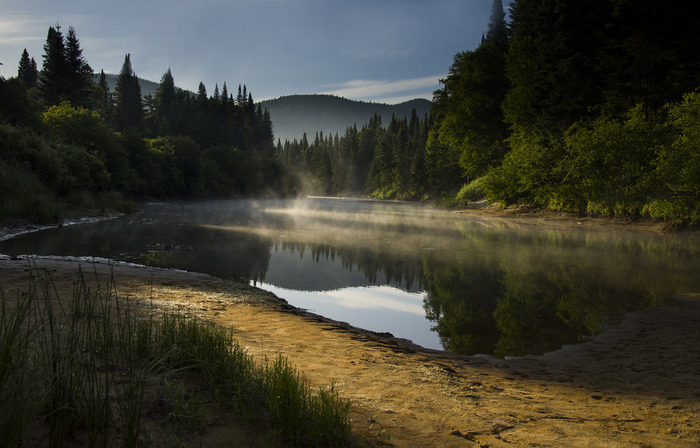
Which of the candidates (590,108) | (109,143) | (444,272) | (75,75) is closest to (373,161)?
(75,75)

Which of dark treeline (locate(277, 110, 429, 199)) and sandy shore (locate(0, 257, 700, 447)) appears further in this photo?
dark treeline (locate(277, 110, 429, 199))

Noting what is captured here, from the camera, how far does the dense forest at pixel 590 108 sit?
2583 centimetres

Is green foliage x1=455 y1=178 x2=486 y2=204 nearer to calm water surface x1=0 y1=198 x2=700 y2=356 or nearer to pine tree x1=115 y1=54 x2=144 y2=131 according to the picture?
calm water surface x1=0 y1=198 x2=700 y2=356

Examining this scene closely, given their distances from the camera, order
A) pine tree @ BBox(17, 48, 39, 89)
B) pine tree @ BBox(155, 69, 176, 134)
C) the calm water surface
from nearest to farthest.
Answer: the calm water surface, pine tree @ BBox(17, 48, 39, 89), pine tree @ BBox(155, 69, 176, 134)

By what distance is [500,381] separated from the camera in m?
5.60

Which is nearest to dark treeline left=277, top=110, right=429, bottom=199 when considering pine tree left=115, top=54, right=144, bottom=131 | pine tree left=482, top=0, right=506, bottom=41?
pine tree left=482, top=0, right=506, bottom=41

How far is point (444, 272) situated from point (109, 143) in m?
43.9

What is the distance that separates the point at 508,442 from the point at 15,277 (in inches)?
418

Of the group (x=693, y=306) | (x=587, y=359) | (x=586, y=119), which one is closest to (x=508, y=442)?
(x=587, y=359)

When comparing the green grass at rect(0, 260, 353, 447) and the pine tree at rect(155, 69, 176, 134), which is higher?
the pine tree at rect(155, 69, 176, 134)

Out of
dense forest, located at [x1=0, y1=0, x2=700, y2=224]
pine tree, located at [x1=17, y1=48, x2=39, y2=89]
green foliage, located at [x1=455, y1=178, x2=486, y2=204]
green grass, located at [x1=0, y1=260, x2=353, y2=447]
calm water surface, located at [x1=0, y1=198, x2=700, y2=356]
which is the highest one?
pine tree, located at [x1=17, y1=48, x2=39, y2=89]

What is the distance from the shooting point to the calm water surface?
9.04 metres

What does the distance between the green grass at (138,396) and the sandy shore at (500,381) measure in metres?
0.55

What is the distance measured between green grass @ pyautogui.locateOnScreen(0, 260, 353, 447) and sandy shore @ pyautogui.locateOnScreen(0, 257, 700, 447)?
1.79ft
